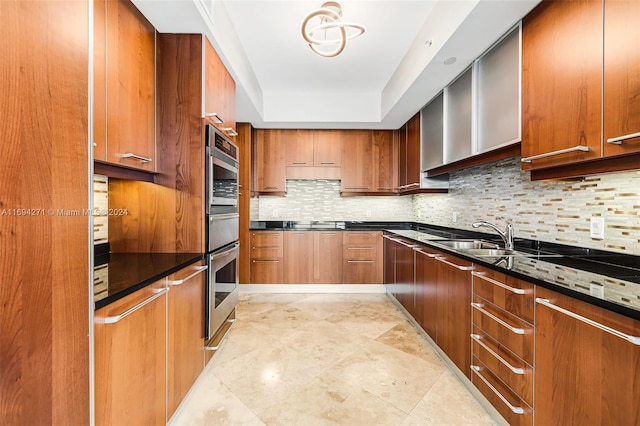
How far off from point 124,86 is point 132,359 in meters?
1.39

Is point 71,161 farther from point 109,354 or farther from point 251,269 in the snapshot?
point 251,269

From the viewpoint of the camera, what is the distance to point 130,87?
166 cm

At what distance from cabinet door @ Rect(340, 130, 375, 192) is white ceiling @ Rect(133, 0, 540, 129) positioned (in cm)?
21

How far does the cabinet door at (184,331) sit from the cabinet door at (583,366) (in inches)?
70.1

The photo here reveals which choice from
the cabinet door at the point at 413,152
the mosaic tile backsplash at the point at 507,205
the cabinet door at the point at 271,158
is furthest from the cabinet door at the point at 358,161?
the cabinet door at the point at 271,158

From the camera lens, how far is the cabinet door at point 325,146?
433 centimetres

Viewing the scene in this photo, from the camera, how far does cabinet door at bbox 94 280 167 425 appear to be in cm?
105

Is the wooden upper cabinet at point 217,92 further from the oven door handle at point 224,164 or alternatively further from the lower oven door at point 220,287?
the lower oven door at point 220,287

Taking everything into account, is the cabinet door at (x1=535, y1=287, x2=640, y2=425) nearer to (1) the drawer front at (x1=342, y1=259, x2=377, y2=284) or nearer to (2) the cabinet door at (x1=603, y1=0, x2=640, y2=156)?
(2) the cabinet door at (x1=603, y1=0, x2=640, y2=156)

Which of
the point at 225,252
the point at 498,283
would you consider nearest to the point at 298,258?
the point at 225,252

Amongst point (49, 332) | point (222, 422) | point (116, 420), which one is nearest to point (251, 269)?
point (222, 422)

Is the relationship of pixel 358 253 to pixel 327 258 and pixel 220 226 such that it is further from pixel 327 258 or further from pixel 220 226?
pixel 220 226

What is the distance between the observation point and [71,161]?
2.97ft

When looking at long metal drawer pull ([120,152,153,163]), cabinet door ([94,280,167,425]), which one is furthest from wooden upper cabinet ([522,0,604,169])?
long metal drawer pull ([120,152,153,163])
